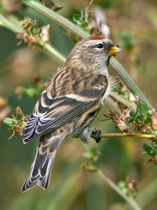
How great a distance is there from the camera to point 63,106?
3902mm

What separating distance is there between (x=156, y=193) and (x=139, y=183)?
29 cm

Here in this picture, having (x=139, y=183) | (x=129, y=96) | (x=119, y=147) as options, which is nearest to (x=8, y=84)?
(x=119, y=147)

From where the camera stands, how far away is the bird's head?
4316 millimetres

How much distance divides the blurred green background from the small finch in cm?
35

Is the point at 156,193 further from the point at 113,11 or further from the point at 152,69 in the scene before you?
the point at 113,11

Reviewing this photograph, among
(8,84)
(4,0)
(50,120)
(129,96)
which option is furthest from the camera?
(8,84)

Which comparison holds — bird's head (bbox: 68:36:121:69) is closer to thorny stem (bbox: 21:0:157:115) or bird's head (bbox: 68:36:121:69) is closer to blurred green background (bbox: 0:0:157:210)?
blurred green background (bbox: 0:0:157:210)

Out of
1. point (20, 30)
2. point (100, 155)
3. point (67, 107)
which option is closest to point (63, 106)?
point (67, 107)

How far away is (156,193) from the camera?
4.77 metres

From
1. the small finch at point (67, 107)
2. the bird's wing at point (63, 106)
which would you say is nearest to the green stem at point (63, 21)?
the small finch at point (67, 107)

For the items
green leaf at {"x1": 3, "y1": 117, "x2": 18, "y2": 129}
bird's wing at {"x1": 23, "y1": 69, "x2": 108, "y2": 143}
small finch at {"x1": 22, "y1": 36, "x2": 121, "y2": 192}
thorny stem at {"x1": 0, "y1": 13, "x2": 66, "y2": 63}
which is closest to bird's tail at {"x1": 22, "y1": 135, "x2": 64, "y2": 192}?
small finch at {"x1": 22, "y1": 36, "x2": 121, "y2": 192}

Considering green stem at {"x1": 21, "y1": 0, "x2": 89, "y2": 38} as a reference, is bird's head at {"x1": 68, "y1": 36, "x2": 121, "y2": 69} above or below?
above

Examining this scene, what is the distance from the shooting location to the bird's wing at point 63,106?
372 centimetres

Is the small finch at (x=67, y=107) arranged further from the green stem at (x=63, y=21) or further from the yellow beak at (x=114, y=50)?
the green stem at (x=63, y=21)
